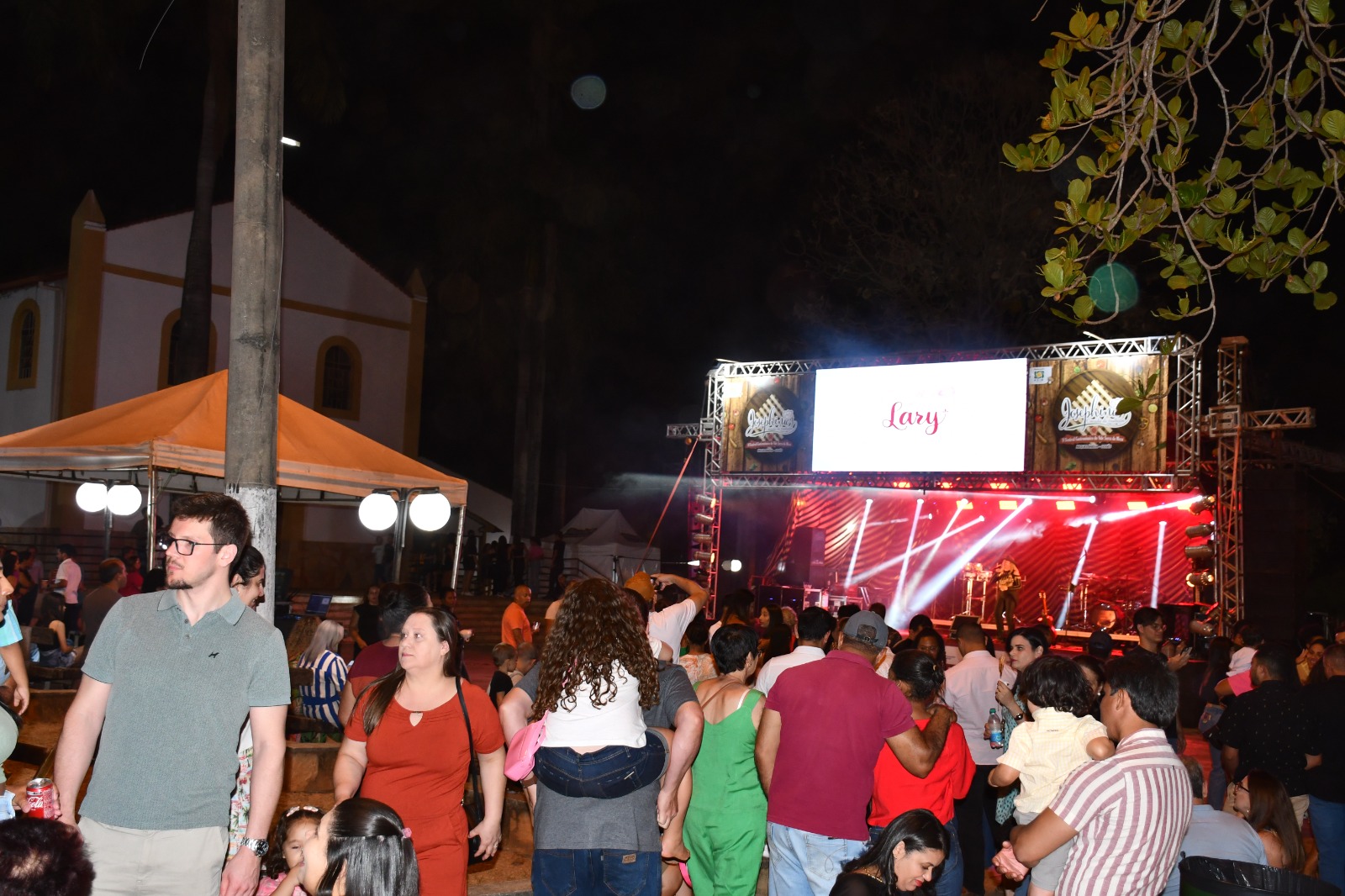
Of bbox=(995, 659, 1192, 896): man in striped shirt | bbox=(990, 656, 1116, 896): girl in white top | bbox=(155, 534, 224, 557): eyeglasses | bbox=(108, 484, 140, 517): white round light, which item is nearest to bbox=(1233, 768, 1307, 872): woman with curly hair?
bbox=(990, 656, 1116, 896): girl in white top

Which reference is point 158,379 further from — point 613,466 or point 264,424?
point 264,424

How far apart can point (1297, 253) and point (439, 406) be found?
35.9m

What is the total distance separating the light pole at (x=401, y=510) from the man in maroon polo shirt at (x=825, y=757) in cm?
589

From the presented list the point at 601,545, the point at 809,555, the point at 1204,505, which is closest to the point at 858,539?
the point at 809,555

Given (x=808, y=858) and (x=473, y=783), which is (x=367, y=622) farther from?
(x=808, y=858)

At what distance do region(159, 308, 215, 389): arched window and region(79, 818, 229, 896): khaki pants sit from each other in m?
22.7

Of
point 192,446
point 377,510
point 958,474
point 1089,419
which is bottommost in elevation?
point 377,510

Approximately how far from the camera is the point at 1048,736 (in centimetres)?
453

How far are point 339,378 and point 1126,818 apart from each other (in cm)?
2560

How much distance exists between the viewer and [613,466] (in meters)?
38.6

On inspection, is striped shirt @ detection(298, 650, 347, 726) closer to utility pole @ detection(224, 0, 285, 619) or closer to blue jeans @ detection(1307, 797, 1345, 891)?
utility pole @ detection(224, 0, 285, 619)

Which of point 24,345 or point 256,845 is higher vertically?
point 24,345

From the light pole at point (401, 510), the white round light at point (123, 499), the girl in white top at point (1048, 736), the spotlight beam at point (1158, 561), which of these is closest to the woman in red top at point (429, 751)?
the girl in white top at point (1048, 736)

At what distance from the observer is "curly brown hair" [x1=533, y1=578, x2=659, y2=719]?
387cm
